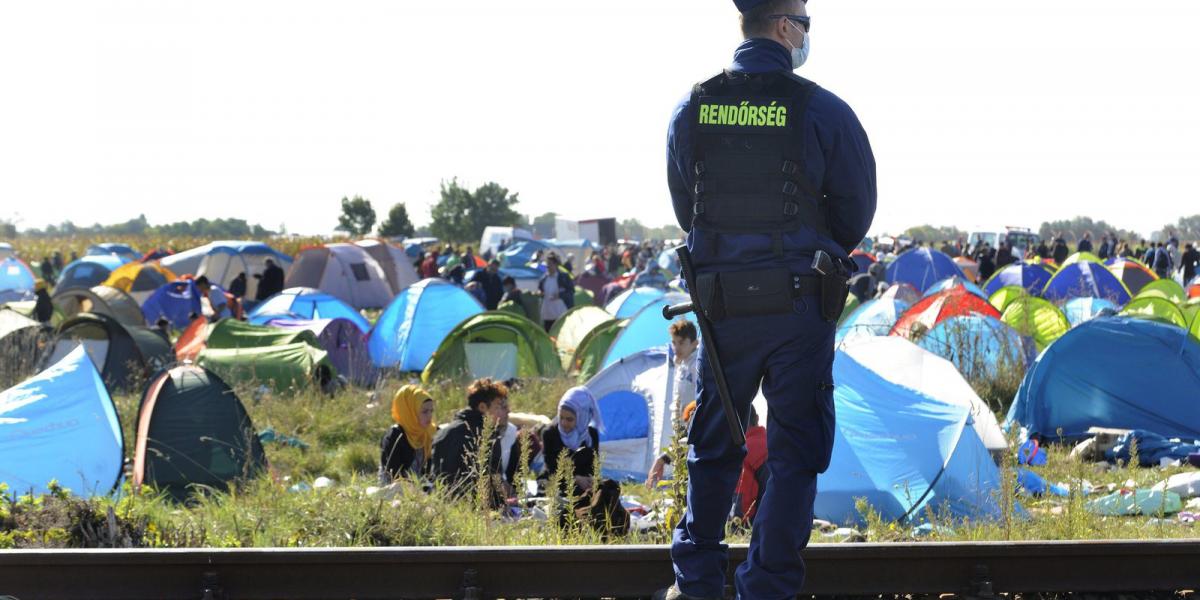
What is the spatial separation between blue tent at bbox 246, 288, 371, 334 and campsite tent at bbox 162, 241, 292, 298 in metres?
13.7

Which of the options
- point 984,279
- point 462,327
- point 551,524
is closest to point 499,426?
point 551,524

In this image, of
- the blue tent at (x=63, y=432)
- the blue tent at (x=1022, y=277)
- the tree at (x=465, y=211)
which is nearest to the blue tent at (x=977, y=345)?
the blue tent at (x=63, y=432)

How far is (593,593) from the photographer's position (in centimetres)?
462

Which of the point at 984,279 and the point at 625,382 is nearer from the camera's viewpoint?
the point at 625,382

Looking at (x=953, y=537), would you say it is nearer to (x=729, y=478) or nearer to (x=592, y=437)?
(x=729, y=478)

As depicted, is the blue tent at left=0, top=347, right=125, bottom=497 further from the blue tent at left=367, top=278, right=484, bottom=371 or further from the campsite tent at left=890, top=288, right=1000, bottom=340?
the blue tent at left=367, top=278, right=484, bottom=371

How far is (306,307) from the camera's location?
20.1m

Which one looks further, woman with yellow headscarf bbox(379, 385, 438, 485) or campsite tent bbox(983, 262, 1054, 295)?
campsite tent bbox(983, 262, 1054, 295)

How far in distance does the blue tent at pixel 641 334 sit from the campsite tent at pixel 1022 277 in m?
13.5

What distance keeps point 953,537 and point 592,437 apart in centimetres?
355

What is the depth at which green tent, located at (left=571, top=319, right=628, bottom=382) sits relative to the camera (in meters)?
15.8

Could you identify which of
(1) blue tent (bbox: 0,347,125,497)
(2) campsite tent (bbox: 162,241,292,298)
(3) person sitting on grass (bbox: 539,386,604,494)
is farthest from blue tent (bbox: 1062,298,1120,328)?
(2) campsite tent (bbox: 162,241,292,298)

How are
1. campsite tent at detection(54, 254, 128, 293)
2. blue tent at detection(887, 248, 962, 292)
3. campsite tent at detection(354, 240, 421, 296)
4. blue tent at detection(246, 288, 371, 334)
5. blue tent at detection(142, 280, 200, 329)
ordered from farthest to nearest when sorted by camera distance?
campsite tent at detection(354, 240, 421, 296)
campsite tent at detection(54, 254, 128, 293)
blue tent at detection(887, 248, 962, 292)
blue tent at detection(142, 280, 200, 329)
blue tent at detection(246, 288, 371, 334)

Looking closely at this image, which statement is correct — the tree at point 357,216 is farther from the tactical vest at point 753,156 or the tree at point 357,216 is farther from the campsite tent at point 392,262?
the tactical vest at point 753,156
